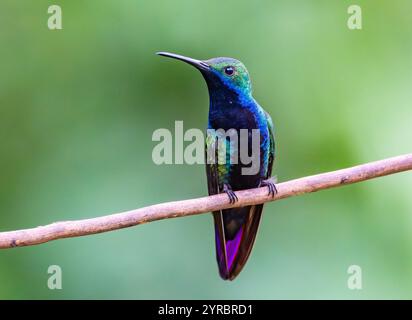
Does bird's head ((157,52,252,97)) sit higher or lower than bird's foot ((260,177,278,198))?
higher

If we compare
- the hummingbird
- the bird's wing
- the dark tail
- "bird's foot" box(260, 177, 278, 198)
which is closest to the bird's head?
the hummingbird

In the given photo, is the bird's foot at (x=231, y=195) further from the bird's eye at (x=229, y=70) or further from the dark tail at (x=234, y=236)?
the bird's eye at (x=229, y=70)

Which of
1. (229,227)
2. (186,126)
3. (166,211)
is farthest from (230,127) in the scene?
(166,211)

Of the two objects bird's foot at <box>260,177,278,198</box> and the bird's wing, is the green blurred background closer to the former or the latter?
the bird's wing

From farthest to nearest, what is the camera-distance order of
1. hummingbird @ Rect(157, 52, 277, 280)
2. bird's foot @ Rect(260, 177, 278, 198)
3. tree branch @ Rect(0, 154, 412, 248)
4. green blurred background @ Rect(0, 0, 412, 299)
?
green blurred background @ Rect(0, 0, 412, 299) < hummingbird @ Rect(157, 52, 277, 280) < bird's foot @ Rect(260, 177, 278, 198) < tree branch @ Rect(0, 154, 412, 248)

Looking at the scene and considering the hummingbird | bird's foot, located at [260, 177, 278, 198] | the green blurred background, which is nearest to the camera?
bird's foot, located at [260, 177, 278, 198]

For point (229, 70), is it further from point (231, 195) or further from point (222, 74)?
point (231, 195)
